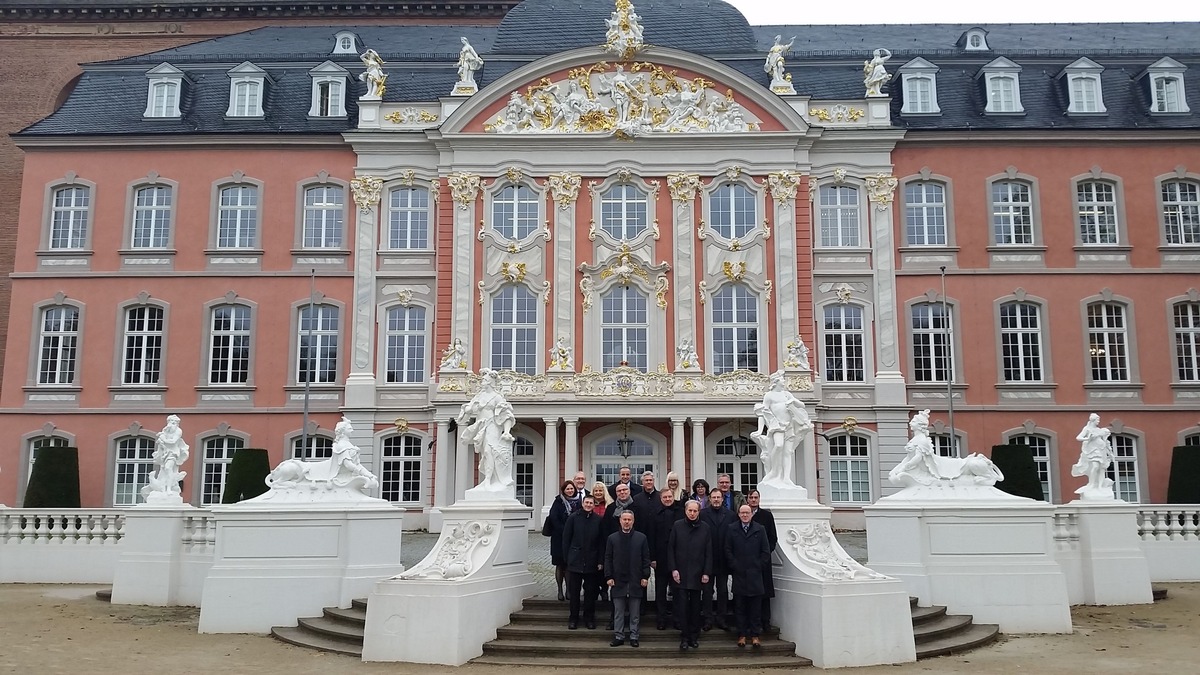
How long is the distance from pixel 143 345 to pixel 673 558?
21.6 metres

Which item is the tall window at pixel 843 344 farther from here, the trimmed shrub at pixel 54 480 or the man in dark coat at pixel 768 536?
the trimmed shrub at pixel 54 480

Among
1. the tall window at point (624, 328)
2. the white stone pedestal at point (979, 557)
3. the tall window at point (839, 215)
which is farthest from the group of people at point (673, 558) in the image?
the tall window at point (839, 215)

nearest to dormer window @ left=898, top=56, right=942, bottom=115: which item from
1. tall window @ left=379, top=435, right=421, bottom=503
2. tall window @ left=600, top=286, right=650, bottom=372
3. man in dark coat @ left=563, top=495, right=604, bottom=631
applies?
tall window @ left=600, top=286, right=650, bottom=372

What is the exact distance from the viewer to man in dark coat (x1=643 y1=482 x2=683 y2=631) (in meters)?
11.4

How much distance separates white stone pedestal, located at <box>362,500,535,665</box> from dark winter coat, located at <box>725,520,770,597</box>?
2626 millimetres

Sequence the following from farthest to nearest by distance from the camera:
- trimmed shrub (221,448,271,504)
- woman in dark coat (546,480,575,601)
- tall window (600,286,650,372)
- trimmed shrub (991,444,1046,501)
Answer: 1. tall window (600,286,650,372)
2. trimmed shrub (221,448,271,504)
3. trimmed shrub (991,444,1046,501)
4. woman in dark coat (546,480,575,601)

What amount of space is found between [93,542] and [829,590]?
41.5 ft

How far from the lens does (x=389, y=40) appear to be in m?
34.0

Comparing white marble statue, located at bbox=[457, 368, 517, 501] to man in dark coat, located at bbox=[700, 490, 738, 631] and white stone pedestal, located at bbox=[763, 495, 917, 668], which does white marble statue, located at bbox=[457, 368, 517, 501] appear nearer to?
man in dark coat, located at bbox=[700, 490, 738, 631]

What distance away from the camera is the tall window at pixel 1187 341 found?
2770cm

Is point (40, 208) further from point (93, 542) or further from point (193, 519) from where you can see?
point (193, 519)

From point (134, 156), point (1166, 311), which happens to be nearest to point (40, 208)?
point (134, 156)

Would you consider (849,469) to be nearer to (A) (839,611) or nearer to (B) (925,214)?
(B) (925,214)

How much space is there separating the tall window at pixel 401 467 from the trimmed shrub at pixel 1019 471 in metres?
14.2
